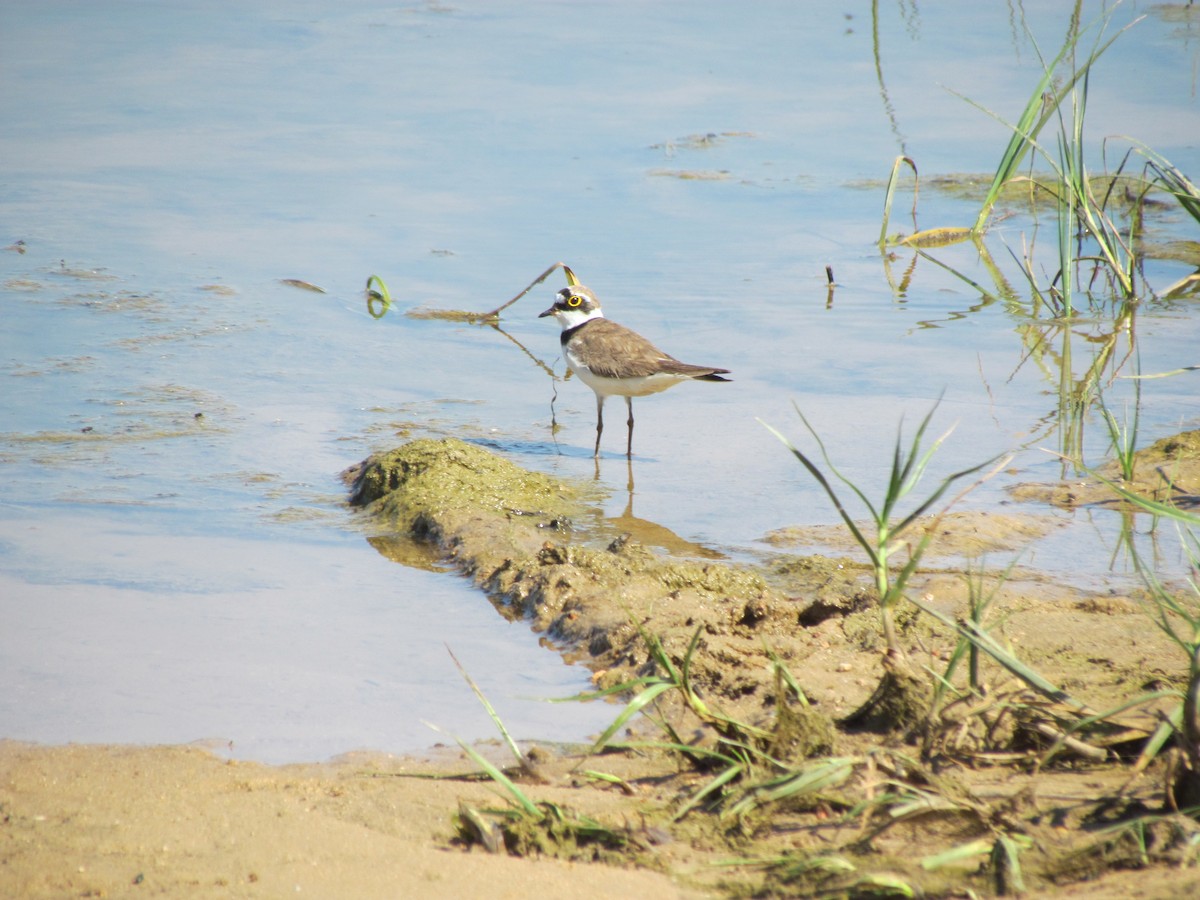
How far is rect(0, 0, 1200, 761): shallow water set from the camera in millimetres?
4410

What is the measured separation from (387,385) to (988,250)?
5.63m

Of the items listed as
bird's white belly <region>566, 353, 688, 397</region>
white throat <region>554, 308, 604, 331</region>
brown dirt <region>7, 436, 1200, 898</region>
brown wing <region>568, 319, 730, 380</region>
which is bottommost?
brown dirt <region>7, 436, 1200, 898</region>

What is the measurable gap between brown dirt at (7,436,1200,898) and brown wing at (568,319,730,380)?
2.89 metres

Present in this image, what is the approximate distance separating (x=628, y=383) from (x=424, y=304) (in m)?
2.54

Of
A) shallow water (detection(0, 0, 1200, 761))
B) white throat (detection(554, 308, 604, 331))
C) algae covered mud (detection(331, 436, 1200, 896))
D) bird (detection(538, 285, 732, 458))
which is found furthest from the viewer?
white throat (detection(554, 308, 604, 331))

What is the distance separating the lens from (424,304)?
920cm

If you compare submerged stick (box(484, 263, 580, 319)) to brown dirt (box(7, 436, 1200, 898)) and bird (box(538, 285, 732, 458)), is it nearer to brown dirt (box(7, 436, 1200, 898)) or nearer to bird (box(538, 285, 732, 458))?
bird (box(538, 285, 732, 458))

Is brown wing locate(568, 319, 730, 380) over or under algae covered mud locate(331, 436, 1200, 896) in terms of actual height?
over

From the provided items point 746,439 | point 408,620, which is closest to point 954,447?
point 746,439

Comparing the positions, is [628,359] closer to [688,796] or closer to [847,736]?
[847,736]

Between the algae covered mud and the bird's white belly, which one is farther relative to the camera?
the bird's white belly

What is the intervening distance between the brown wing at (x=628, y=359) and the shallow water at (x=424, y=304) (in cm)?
41

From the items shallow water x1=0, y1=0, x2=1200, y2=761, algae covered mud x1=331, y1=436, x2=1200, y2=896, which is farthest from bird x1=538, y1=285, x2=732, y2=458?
algae covered mud x1=331, y1=436, x2=1200, y2=896

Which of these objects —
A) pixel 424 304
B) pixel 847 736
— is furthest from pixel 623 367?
pixel 847 736
